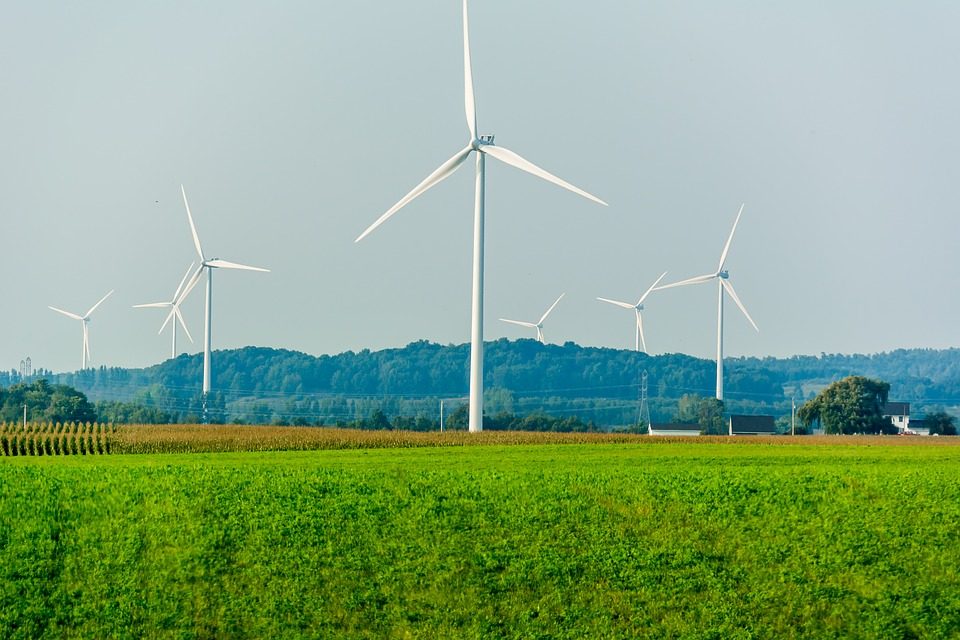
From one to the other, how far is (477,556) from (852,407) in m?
111

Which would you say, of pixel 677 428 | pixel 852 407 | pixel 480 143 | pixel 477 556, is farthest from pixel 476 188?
pixel 677 428

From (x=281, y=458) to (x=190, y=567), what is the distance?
91.7 ft

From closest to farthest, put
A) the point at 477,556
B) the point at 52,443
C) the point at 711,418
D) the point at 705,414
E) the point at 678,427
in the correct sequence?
the point at 477,556 < the point at 52,443 < the point at 678,427 < the point at 711,418 < the point at 705,414

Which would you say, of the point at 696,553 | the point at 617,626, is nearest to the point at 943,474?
the point at 696,553

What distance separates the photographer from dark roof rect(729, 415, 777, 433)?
499 ft

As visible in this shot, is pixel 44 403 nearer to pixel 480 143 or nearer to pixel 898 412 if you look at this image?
pixel 480 143

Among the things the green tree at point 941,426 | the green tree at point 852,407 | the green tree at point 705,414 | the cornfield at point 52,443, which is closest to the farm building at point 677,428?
the green tree at point 705,414

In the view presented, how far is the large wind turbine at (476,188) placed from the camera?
2997 inches

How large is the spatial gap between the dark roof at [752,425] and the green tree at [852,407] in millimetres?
13205

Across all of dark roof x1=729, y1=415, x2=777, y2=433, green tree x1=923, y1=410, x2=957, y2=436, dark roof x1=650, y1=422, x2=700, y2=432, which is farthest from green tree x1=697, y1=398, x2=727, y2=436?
green tree x1=923, y1=410, x2=957, y2=436

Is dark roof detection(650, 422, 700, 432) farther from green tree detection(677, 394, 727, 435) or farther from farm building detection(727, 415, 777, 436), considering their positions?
farm building detection(727, 415, 777, 436)

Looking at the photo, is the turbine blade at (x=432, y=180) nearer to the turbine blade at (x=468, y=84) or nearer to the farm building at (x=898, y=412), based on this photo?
the turbine blade at (x=468, y=84)

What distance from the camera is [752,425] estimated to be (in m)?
154

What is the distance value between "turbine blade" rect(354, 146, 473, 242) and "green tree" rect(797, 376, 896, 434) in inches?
2822
